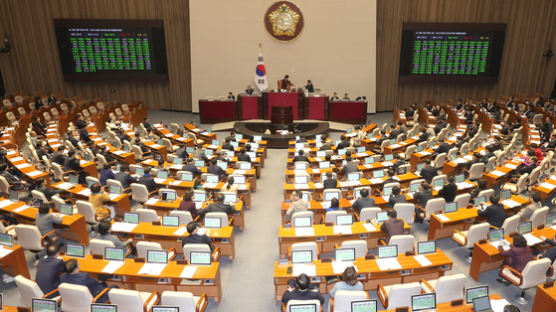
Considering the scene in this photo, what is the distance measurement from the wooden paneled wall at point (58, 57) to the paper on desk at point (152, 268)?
18.7m

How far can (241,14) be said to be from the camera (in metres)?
22.1

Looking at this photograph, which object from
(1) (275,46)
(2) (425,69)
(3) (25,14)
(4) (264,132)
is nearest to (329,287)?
(4) (264,132)

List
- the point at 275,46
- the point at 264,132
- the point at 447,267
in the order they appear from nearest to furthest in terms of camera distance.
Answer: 1. the point at 447,267
2. the point at 264,132
3. the point at 275,46

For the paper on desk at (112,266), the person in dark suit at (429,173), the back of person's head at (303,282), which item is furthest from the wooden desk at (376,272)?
the person in dark suit at (429,173)

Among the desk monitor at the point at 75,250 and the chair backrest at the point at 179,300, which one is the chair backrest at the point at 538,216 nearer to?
the chair backrest at the point at 179,300

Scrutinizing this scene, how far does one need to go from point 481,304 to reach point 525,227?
3295mm

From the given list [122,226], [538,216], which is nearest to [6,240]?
[122,226]

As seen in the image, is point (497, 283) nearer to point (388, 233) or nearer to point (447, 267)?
point (447, 267)

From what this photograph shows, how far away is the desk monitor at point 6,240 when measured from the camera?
752 centimetres

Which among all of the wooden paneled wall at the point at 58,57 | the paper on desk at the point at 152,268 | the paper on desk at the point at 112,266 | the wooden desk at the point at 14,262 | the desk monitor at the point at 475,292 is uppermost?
the wooden paneled wall at the point at 58,57

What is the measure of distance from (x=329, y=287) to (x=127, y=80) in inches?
830

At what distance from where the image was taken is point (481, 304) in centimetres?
567

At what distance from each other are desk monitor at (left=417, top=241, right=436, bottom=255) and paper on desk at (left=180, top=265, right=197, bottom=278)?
424 centimetres

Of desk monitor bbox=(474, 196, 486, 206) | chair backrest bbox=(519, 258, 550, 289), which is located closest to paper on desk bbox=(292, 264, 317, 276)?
chair backrest bbox=(519, 258, 550, 289)
